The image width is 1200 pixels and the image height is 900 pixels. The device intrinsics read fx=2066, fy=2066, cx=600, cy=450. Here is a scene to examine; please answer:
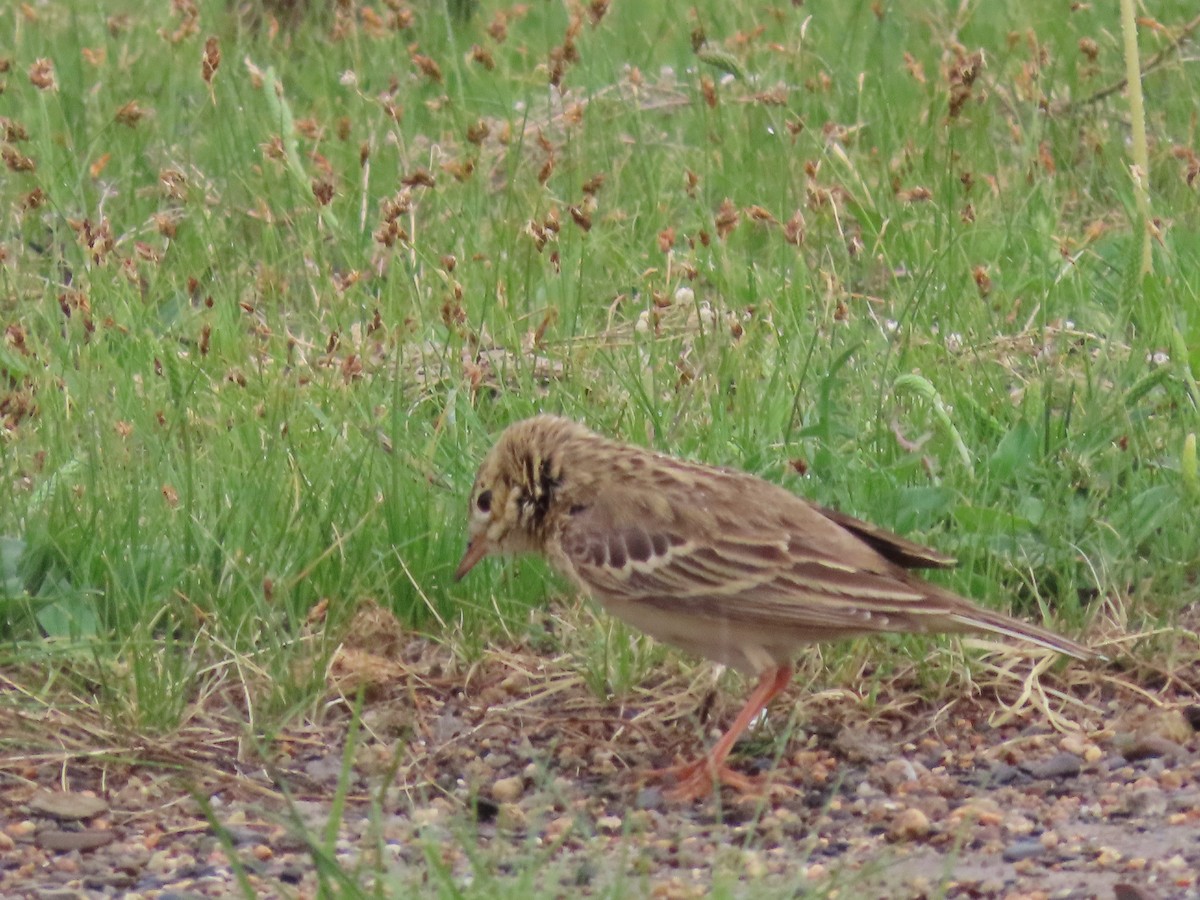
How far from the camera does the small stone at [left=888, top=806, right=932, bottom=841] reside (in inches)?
162

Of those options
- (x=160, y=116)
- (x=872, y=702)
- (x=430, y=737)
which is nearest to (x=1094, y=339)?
(x=872, y=702)

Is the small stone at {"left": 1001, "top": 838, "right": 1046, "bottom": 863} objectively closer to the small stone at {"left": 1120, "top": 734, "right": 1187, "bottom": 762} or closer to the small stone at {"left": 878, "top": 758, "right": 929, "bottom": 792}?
the small stone at {"left": 878, "top": 758, "right": 929, "bottom": 792}

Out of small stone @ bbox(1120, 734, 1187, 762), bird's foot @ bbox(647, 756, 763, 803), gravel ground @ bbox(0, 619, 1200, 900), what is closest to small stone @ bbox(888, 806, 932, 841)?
gravel ground @ bbox(0, 619, 1200, 900)

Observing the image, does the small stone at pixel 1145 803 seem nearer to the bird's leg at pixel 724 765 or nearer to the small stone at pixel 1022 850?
the small stone at pixel 1022 850

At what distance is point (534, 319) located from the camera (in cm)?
671

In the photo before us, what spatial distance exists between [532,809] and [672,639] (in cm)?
51

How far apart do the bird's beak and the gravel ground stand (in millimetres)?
226

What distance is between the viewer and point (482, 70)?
9.16 m

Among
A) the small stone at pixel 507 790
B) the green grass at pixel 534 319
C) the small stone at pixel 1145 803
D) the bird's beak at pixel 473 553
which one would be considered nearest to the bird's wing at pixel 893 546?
the green grass at pixel 534 319

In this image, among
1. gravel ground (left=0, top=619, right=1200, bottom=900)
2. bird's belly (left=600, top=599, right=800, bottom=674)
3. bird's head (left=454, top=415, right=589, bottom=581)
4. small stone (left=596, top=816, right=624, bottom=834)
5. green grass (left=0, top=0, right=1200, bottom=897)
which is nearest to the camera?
gravel ground (left=0, top=619, right=1200, bottom=900)

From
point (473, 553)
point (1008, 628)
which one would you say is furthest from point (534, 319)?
point (1008, 628)

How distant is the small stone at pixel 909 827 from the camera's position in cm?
412

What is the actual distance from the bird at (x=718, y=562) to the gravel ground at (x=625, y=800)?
179 millimetres

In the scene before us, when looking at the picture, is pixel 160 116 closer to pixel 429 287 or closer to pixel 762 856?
pixel 429 287
